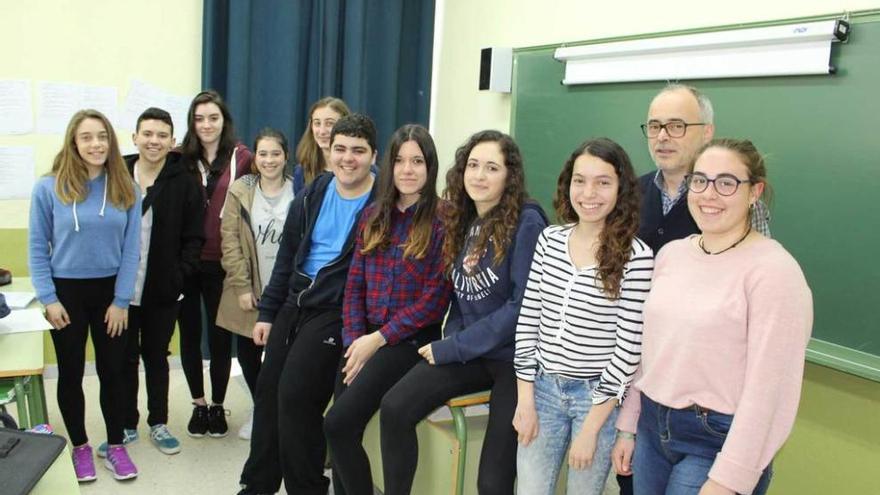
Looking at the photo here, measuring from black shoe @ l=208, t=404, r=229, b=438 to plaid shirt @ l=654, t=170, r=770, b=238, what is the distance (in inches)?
88.8

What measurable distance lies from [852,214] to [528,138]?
1.63m

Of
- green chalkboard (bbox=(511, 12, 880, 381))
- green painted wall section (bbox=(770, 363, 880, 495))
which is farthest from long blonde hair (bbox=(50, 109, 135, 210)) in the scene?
green painted wall section (bbox=(770, 363, 880, 495))

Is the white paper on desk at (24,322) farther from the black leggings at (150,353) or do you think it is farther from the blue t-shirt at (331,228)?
Answer: the blue t-shirt at (331,228)

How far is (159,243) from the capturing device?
280 centimetres

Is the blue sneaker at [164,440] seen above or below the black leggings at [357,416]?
below

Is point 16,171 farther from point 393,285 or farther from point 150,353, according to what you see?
point 393,285

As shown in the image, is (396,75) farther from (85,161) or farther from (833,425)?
(833,425)

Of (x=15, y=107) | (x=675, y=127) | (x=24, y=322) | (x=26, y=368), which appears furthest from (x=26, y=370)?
(x=15, y=107)

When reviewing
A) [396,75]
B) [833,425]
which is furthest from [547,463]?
[396,75]

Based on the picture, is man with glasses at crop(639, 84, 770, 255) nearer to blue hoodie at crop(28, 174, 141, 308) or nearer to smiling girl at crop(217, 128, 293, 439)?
smiling girl at crop(217, 128, 293, 439)

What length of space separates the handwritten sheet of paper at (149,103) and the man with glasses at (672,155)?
2.75 metres

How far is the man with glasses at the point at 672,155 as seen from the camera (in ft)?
6.18

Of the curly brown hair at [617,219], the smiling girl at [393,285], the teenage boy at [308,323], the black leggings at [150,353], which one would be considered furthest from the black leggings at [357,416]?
the black leggings at [150,353]

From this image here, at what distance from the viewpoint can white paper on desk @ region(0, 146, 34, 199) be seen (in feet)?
11.7
